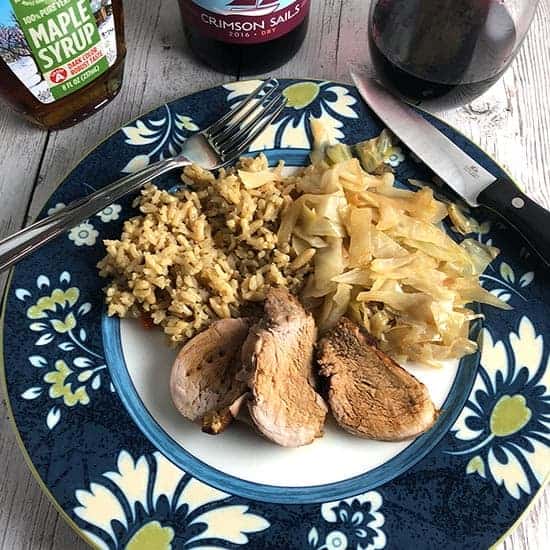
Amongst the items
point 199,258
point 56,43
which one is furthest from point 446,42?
point 56,43

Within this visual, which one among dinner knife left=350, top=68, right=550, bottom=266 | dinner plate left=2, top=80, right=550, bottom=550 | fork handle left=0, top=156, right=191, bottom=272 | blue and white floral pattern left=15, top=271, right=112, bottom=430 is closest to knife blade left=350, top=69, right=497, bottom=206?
dinner knife left=350, top=68, right=550, bottom=266

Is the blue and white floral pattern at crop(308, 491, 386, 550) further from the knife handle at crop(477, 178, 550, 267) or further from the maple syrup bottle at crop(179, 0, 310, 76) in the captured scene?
the maple syrup bottle at crop(179, 0, 310, 76)

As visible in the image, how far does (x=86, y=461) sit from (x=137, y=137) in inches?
25.8

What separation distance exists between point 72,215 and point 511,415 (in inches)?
33.6

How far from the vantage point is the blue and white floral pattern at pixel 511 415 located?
126 centimetres

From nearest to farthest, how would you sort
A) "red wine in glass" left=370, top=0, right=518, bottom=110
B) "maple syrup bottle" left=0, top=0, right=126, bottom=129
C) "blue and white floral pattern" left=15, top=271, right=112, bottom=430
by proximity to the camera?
"blue and white floral pattern" left=15, top=271, right=112, bottom=430, "maple syrup bottle" left=0, top=0, right=126, bottom=129, "red wine in glass" left=370, top=0, right=518, bottom=110

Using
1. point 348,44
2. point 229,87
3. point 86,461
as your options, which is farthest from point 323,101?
point 86,461

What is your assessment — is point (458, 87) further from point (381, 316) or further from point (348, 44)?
point (381, 316)

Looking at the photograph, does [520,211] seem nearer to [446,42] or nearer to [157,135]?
[446,42]

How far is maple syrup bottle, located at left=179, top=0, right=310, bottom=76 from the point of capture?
1.54 metres

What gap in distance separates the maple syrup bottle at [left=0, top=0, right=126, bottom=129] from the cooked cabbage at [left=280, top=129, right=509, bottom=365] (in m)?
0.52

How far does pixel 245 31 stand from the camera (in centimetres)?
158

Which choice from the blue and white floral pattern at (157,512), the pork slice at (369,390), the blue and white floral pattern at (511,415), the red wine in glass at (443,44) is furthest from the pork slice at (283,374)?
the red wine in glass at (443,44)

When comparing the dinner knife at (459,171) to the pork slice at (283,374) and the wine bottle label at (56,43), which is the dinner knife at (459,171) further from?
the wine bottle label at (56,43)
